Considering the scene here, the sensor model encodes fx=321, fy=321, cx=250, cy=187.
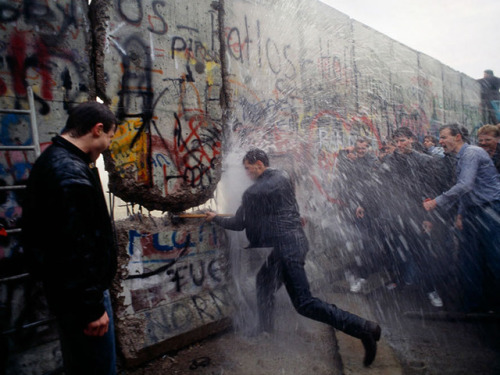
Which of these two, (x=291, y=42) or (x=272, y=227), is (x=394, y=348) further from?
(x=291, y=42)

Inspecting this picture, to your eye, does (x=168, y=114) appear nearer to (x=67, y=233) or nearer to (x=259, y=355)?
(x=67, y=233)

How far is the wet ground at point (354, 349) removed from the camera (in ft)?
9.78

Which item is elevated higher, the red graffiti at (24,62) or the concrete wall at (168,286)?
the red graffiti at (24,62)

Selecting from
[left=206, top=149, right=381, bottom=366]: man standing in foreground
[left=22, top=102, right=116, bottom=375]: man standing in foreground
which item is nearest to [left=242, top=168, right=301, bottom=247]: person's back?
[left=206, top=149, right=381, bottom=366]: man standing in foreground

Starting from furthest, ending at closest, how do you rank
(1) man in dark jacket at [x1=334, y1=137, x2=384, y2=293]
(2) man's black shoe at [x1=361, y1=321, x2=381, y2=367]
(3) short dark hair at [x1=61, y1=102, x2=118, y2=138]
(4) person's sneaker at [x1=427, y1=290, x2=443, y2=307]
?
(1) man in dark jacket at [x1=334, y1=137, x2=384, y2=293] < (4) person's sneaker at [x1=427, y1=290, x2=443, y2=307] < (2) man's black shoe at [x1=361, y1=321, x2=381, y2=367] < (3) short dark hair at [x1=61, y1=102, x2=118, y2=138]

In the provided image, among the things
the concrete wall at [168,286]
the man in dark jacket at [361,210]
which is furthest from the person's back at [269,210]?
the man in dark jacket at [361,210]

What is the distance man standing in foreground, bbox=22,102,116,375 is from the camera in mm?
1668

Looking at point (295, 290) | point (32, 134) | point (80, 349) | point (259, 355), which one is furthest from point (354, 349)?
point (32, 134)

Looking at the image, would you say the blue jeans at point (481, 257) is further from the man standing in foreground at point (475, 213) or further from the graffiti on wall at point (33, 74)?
the graffiti on wall at point (33, 74)

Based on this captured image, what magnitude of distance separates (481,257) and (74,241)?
14.5 ft

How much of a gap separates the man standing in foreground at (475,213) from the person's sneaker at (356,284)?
1339mm

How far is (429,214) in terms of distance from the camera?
4.64 meters

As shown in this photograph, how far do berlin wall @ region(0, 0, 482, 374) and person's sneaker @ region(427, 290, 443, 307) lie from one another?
1644 millimetres

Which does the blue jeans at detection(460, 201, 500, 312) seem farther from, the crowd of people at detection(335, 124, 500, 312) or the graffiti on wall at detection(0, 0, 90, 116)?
the graffiti on wall at detection(0, 0, 90, 116)
